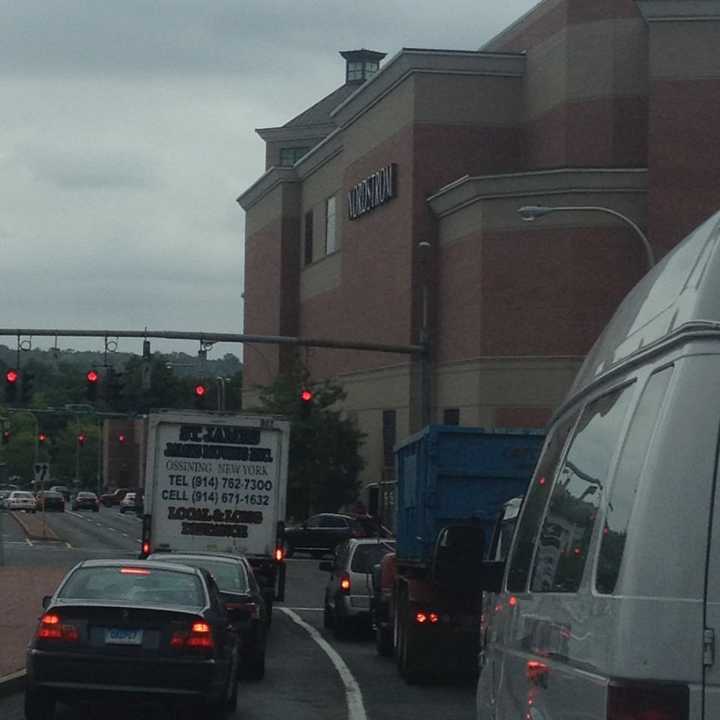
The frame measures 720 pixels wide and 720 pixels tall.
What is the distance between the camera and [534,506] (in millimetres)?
6375

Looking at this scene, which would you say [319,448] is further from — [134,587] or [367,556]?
[134,587]

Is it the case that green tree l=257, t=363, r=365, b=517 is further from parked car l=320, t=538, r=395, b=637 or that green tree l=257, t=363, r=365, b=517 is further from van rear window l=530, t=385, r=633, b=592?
van rear window l=530, t=385, r=633, b=592

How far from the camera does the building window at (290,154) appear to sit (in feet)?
321

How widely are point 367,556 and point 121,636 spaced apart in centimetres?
1297

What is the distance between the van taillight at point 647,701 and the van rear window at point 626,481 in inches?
11.7

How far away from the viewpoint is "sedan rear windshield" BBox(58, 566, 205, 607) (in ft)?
47.6

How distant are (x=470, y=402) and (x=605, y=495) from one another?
49.2 metres

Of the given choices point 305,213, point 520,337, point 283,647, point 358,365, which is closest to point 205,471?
Result: point 283,647

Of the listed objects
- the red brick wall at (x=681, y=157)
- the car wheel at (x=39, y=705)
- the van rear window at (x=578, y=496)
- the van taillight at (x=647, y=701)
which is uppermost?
the red brick wall at (x=681, y=157)

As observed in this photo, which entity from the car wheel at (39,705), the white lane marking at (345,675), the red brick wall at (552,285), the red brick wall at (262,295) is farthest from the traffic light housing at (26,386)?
Result: the red brick wall at (262,295)

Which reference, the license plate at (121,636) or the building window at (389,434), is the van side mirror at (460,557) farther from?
the building window at (389,434)

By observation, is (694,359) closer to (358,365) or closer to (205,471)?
(205,471)

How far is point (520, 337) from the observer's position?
51.8 m

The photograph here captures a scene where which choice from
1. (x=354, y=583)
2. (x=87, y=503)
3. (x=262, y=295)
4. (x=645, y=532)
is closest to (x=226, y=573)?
(x=354, y=583)
